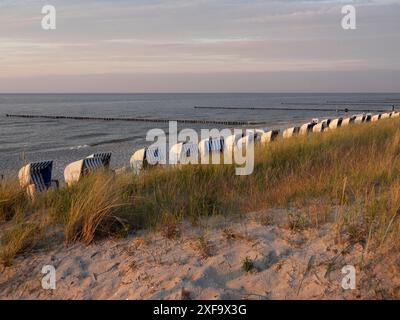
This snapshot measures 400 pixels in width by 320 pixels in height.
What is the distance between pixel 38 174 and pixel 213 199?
17.3 feet

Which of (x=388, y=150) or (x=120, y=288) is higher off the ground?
(x=388, y=150)

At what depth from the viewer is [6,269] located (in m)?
4.05

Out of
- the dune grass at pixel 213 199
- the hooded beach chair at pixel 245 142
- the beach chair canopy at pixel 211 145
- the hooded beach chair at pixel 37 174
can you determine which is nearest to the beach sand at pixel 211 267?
the dune grass at pixel 213 199

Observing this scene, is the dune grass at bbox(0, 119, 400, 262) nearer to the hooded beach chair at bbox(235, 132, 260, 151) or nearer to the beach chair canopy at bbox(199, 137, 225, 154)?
the hooded beach chair at bbox(235, 132, 260, 151)

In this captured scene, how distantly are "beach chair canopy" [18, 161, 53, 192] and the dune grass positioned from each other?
272cm

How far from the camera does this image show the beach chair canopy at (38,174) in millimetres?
8603

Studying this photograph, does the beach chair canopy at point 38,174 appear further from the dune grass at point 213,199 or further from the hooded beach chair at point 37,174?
the dune grass at point 213,199

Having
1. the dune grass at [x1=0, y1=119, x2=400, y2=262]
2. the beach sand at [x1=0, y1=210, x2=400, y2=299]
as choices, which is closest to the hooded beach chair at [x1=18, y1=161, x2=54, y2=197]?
the dune grass at [x1=0, y1=119, x2=400, y2=262]

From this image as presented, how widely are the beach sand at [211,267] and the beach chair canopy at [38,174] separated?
4537 millimetres

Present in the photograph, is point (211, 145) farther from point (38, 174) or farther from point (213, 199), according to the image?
point (213, 199)

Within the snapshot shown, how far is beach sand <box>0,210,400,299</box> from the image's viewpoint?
3.50 meters

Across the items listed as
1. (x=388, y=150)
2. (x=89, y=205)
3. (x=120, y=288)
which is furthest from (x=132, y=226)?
(x=388, y=150)
